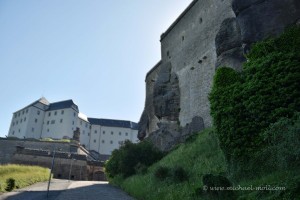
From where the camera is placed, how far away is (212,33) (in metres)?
23.6

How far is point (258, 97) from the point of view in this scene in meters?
9.45

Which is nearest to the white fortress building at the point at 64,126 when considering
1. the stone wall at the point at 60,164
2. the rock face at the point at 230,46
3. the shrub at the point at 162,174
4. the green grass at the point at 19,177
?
the stone wall at the point at 60,164

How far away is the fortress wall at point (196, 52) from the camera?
23.2 m

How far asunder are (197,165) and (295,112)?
593cm

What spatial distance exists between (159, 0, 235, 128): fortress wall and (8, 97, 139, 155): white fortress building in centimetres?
4584

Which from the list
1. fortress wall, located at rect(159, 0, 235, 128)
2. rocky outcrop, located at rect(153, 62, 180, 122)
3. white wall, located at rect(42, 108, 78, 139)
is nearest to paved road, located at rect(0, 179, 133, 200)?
fortress wall, located at rect(159, 0, 235, 128)

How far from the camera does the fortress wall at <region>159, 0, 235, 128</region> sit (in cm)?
2323

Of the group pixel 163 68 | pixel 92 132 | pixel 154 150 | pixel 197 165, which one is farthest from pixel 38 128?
pixel 197 165

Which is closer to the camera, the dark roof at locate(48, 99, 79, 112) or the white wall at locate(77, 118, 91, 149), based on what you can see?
the dark roof at locate(48, 99, 79, 112)

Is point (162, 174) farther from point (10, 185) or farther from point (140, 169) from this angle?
point (10, 185)

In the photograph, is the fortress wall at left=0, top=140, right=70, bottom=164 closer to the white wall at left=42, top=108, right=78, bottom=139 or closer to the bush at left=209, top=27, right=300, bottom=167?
the white wall at left=42, top=108, right=78, bottom=139

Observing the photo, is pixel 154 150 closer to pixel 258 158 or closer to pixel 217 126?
pixel 217 126

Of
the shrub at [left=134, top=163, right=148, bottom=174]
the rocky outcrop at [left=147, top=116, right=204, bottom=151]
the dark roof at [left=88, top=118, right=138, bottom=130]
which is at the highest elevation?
the dark roof at [left=88, top=118, right=138, bottom=130]

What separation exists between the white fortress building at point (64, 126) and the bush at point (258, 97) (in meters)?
→ 62.2
